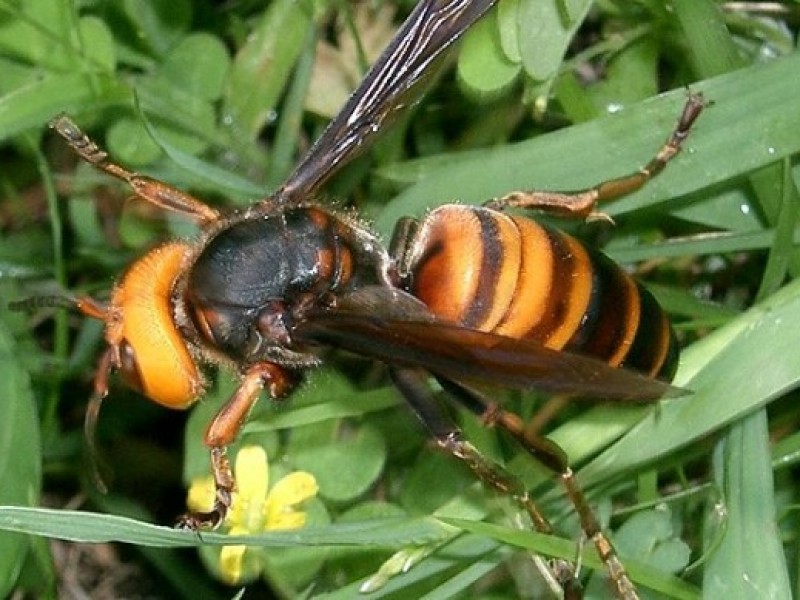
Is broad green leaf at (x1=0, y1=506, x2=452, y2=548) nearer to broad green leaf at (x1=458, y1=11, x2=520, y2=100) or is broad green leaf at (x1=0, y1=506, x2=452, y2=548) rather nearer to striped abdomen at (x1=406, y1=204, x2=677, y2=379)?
striped abdomen at (x1=406, y1=204, x2=677, y2=379)

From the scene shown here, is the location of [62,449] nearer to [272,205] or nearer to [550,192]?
[272,205]

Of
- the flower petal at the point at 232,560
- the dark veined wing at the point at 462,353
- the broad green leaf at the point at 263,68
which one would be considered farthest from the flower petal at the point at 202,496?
the broad green leaf at the point at 263,68

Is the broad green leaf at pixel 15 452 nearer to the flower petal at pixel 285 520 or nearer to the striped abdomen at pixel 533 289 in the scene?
the flower petal at pixel 285 520

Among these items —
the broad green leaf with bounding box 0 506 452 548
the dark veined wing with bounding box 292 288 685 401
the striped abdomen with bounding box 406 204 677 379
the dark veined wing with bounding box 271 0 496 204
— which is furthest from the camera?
the dark veined wing with bounding box 271 0 496 204

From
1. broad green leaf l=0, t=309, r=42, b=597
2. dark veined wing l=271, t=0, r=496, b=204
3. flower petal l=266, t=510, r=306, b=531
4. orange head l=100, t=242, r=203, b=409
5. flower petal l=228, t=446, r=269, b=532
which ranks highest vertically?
dark veined wing l=271, t=0, r=496, b=204

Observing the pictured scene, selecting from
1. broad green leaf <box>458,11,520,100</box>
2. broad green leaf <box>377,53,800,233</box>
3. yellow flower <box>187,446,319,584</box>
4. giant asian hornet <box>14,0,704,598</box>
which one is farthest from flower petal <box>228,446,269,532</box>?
broad green leaf <box>458,11,520,100</box>

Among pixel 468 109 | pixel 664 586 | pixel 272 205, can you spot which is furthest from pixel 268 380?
pixel 468 109
